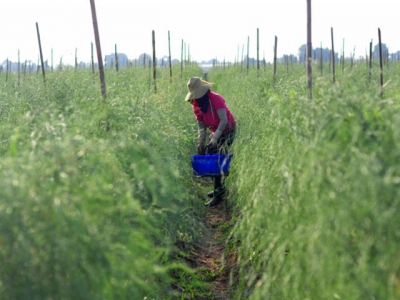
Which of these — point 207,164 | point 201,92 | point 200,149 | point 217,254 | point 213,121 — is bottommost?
point 217,254

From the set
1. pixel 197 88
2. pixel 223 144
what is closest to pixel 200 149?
pixel 223 144

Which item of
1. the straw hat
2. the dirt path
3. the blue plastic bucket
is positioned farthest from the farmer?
the blue plastic bucket

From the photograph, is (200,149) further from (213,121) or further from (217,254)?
(217,254)

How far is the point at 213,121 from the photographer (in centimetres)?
666

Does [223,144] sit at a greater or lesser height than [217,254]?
greater

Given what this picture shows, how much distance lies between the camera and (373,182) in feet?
7.36

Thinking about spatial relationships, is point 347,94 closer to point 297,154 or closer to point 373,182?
point 297,154

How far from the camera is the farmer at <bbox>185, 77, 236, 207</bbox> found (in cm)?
645

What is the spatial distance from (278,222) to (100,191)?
1.14m

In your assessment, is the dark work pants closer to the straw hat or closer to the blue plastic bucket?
the blue plastic bucket

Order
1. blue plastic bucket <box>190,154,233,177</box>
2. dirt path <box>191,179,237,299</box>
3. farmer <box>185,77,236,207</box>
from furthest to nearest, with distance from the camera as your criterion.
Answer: farmer <box>185,77,236,207</box>, blue plastic bucket <box>190,154,233,177</box>, dirt path <box>191,179,237,299</box>

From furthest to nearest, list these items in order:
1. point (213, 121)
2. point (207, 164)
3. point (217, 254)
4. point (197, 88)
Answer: point (213, 121) → point (197, 88) → point (207, 164) → point (217, 254)

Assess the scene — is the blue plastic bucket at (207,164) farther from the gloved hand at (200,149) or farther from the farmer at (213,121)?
the gloved hand at (200,149)

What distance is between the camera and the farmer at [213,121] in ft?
21.2
